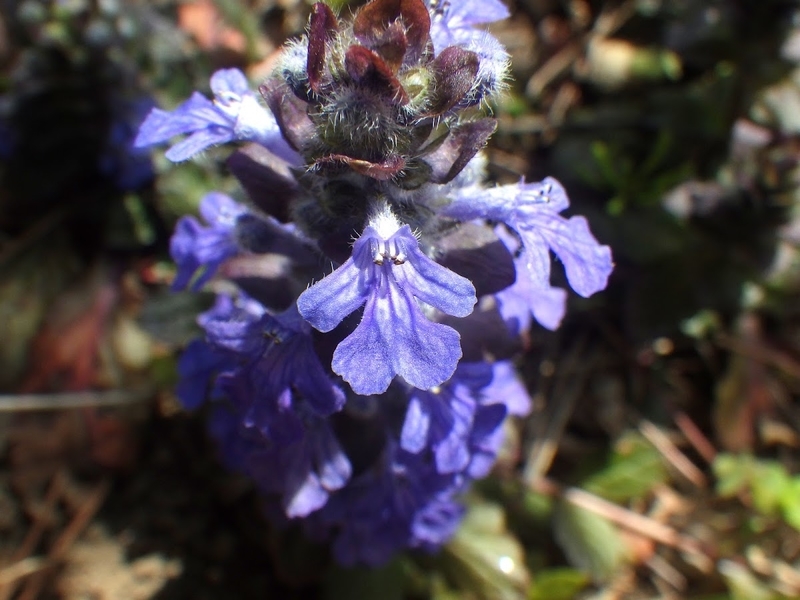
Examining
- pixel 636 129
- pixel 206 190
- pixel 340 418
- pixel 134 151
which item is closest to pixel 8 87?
pixel 134 151

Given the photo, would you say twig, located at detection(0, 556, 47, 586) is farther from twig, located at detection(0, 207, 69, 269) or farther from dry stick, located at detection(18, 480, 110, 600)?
twig, located at detection(0, 207, 69, 269)

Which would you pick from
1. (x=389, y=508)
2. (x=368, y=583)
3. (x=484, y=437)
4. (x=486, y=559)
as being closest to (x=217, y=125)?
(x=484, y=437)

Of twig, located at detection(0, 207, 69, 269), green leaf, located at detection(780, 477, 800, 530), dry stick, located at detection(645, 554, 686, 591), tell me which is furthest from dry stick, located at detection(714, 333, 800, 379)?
twig, located at detection(0, 207, 69, 269)

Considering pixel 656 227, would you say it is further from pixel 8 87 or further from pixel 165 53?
pixel 8 87

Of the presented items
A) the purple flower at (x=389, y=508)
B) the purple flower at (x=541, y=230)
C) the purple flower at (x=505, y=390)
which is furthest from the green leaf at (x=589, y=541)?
the purple flower at (x=541, y=230)

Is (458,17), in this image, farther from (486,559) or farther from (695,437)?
(695,437)
